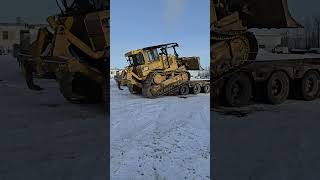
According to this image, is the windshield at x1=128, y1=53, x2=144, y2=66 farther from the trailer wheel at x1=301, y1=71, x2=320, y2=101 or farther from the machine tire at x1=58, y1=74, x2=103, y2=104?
the trailer wheel at x1=301, y1=71, x2=320, y2=101

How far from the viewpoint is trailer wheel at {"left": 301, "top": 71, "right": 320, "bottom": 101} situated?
3.39m

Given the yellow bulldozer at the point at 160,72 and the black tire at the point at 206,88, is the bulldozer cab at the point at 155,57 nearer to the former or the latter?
the yellow bulldozer at the point at 160,72

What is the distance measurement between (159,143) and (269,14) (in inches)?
60.1

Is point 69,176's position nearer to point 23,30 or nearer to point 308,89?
point 23,30

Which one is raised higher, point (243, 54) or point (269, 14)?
point (269, 14)

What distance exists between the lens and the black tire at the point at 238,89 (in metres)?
3.34

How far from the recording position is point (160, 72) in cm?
478

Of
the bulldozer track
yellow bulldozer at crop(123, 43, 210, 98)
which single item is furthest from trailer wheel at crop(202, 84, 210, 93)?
the bulldozer track

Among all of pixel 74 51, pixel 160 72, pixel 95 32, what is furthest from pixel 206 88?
pixel 160 72

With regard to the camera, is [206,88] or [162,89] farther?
[162,89]

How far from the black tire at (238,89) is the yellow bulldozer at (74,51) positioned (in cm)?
117

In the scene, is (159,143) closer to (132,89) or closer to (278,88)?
(132,89)

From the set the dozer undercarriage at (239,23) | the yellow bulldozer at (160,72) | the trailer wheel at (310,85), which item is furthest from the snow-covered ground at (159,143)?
the trailer wheel at (310,85)

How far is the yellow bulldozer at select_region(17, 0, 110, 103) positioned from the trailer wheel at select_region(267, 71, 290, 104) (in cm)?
153
